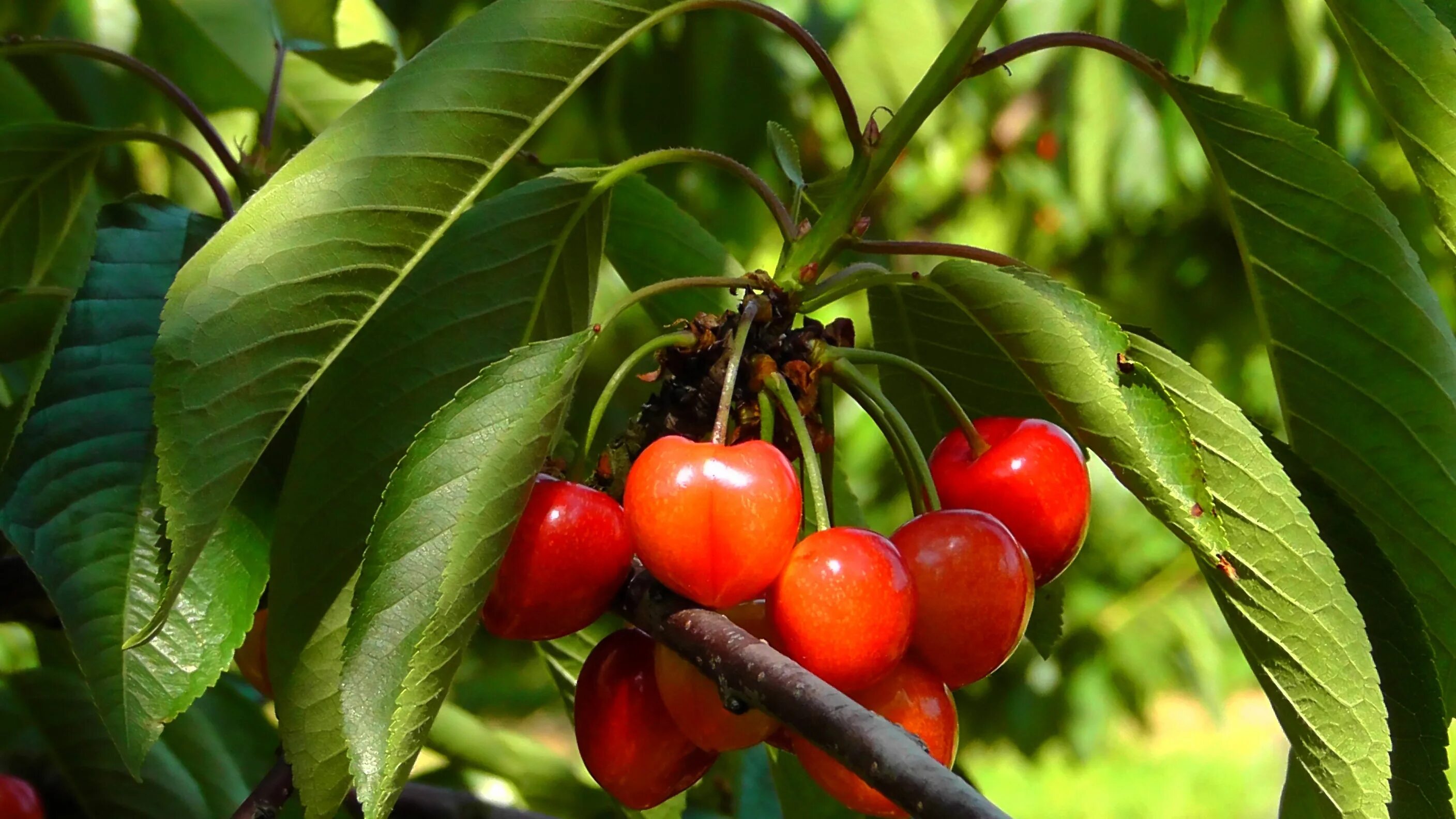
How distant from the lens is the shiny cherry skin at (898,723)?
70 centimetres

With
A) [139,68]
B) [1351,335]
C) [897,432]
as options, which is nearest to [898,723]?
[897,432]

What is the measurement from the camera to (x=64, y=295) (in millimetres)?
1099

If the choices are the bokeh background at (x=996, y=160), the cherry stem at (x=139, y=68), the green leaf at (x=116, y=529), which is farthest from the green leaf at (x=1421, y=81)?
the cherry stem at (x=139, y=68)

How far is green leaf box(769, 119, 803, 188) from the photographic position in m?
1.03

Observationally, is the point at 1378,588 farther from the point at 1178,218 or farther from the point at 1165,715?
the point at 1165,715

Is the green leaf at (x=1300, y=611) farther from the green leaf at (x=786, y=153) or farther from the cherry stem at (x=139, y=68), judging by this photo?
the cherry stem at (x=139, y=68)

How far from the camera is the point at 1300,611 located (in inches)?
27.7

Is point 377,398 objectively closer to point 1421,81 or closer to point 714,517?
point 714,517

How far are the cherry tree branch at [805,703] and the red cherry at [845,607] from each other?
0.15 feet

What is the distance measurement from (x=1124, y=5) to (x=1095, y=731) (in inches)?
90.7

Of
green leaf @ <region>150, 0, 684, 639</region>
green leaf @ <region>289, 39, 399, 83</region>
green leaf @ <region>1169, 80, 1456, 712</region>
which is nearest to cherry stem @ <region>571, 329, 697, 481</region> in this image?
green leaf @ <region>150, 0, 684, 639</region>

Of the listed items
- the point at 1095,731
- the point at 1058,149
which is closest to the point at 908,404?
the point at 1058,149

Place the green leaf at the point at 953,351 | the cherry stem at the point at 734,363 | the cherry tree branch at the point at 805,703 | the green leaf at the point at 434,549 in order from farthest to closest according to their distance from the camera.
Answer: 1. the green leaf at the point at 953,351
2. the cherry stem at the point at 734,363
3. the green leaf at the point at 434,549
4. the cherry tree branch at the point at 805,703

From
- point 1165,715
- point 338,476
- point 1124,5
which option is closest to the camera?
point 338,476
